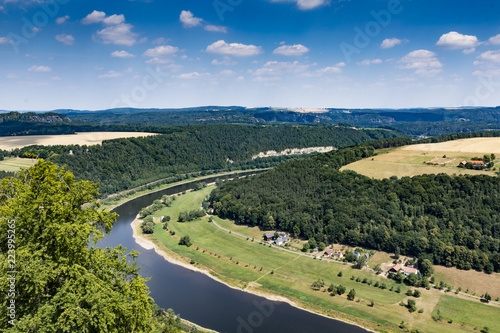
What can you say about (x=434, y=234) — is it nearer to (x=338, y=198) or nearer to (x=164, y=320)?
(x=338, y=198)

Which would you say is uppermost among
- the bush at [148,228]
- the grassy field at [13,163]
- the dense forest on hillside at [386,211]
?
the grassy field at [13,163]

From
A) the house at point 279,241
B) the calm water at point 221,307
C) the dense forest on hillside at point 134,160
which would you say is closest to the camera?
the calm water at point 221,307

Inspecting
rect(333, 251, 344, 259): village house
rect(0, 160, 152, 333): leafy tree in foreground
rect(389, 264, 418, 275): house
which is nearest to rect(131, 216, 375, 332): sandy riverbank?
rect(389, 264, 418, 275): house

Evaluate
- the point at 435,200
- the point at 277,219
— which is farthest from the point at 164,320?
the point at 435,200

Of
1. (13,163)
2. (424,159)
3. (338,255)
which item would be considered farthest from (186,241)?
(13,163)
